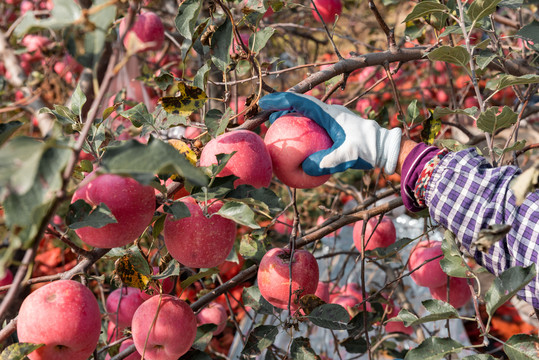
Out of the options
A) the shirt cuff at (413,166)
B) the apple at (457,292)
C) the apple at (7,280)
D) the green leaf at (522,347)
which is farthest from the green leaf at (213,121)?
the apple at (7,280)

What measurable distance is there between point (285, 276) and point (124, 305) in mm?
440

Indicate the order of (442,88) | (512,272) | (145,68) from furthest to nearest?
(442,88) → (145,68) → (512,272)

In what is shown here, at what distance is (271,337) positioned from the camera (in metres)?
1.09

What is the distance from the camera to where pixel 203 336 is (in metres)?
1.19

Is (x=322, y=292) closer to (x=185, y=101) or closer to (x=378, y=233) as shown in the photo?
(x=378, y=233)

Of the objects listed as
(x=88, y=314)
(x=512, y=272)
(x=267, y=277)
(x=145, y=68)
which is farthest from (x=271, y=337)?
(x=145, y=68)

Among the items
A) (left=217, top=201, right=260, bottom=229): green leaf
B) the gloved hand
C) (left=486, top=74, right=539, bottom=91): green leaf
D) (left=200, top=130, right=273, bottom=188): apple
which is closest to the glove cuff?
the gloved hand

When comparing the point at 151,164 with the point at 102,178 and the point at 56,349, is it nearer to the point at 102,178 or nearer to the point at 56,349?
the point at 102,178

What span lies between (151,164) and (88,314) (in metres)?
0.45

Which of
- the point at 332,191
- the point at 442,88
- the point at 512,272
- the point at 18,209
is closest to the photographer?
the point at 18,209

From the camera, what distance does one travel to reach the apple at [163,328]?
0.92m

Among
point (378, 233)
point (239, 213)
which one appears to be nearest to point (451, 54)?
point (239, 213)

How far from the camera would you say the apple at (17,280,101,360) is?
76 centimetres

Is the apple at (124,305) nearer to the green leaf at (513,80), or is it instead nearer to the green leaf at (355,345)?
the green leaf at (355,345)
